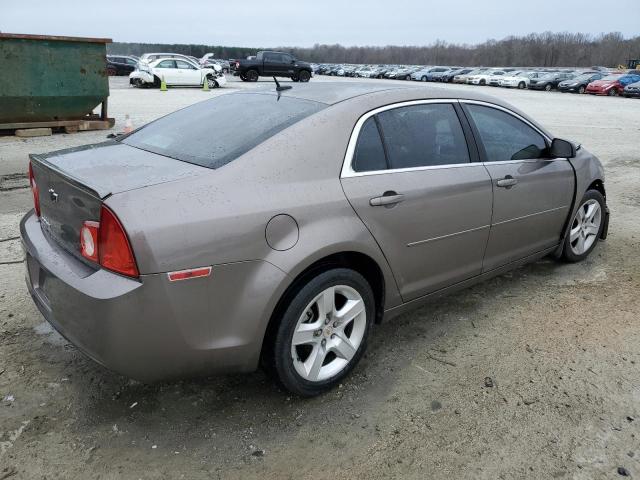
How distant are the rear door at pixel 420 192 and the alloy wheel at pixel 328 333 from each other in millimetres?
335

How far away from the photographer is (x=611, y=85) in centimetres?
3381

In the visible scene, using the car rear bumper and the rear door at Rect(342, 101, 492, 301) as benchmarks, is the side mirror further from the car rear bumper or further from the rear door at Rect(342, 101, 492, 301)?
the car rear bumper

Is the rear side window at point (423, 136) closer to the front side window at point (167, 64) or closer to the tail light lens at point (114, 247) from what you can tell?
the tail light lens at point (114, 247)

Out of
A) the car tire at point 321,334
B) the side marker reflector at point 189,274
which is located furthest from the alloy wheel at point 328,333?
the side marker reflector at point 189,274

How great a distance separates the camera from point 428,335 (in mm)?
3502

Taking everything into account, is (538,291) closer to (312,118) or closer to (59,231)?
(312,118)

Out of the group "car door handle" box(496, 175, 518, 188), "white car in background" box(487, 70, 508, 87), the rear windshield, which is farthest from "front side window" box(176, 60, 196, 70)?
"white car in background" box(487, 70, 508, 87)

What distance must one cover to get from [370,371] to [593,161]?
2.90 m

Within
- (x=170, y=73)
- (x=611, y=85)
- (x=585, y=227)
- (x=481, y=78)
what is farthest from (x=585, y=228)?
(x=481, y=78)

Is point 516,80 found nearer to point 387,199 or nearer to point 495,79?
point 495,79

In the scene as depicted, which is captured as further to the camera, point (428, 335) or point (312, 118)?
point (428, 335)

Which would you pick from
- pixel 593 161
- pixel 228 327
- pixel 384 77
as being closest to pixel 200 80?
pixel 593 161

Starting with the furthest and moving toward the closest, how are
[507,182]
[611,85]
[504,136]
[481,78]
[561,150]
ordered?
[481,78]
[611,85]
[561,150]
[504,136]
[507,182]

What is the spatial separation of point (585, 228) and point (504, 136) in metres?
1.52
